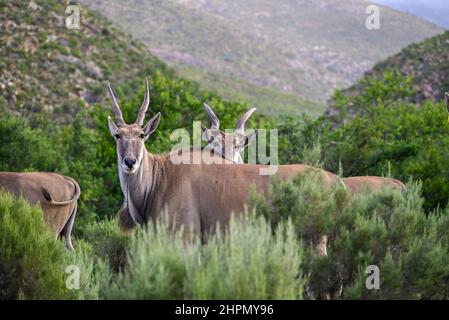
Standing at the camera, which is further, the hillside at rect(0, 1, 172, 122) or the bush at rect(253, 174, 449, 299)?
the hillside at rect(0, 1, 172, 122)

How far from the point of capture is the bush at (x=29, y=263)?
25.1ft

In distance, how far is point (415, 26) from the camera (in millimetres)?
134125

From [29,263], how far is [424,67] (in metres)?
36.1

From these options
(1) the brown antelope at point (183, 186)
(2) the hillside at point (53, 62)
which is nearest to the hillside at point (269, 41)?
(2) the hillside at point (53, 62)

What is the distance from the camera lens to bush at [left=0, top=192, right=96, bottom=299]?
7.66 meters

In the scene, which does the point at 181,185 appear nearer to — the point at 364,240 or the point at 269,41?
the point at 364,240

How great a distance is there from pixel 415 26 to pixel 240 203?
131393mm

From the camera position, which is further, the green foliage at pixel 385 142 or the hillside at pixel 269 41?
the hillside at pixel 269 41

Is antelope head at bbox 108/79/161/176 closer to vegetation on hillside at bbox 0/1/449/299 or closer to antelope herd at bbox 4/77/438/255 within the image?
antelope herd at bbox 4/77/438/255

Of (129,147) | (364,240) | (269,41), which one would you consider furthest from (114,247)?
(269,41)

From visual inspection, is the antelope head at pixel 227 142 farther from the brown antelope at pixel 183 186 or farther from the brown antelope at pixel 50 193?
the brown antelope at pixel 183 186

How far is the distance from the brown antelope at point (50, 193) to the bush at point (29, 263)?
505 centimetres

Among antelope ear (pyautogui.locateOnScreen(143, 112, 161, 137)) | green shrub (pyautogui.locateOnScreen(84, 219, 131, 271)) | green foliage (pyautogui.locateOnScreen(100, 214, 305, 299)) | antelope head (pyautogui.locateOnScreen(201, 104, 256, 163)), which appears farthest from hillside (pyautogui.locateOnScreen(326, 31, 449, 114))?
green foliage (pyautogui.locateOnScreen(100, 214, 305, 299))

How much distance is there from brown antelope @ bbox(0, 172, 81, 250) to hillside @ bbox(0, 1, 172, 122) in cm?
2002
